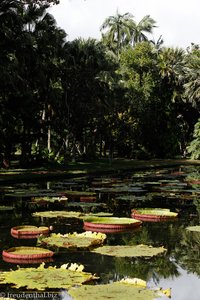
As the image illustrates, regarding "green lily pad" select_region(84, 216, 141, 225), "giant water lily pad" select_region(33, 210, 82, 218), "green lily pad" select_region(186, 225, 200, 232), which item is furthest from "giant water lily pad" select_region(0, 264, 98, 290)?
"giant water lily pad" select_region(33, 210, 82, 218)

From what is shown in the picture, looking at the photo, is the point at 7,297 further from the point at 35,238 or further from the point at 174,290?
the point at 35,238

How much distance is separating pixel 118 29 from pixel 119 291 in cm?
5515

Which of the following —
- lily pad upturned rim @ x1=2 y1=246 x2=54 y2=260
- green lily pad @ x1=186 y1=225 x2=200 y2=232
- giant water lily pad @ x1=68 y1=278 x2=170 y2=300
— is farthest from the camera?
green lily pad @ x1=186 y1=225 x2=200 y2=232

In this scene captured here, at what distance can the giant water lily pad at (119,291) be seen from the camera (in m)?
6.02

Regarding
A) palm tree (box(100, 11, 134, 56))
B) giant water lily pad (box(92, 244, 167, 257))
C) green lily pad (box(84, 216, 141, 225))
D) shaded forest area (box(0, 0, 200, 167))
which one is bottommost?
giant water lily pad (box(92, 244, 167, 257))

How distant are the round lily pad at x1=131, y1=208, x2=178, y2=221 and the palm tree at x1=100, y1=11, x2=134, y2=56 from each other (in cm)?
4684

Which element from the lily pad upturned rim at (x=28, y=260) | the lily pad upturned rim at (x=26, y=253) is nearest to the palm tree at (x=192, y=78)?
the lily pad upturned rim at (x=26, y=253)

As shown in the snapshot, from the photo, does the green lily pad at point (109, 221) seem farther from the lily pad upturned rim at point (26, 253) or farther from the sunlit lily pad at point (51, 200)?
the sunlit lily pad at point (51, 200)

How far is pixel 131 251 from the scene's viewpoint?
28.7 feet

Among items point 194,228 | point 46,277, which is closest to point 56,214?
point 194,228

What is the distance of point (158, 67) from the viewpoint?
52719 millimetres

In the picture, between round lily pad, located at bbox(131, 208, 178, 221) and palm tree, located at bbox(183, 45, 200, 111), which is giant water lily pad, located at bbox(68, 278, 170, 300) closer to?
round lily pad, located at bbox(131, 208, 178, 221)

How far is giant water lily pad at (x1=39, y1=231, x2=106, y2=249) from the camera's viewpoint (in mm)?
9117

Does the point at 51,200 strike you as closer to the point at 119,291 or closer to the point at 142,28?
the point at 119,291
